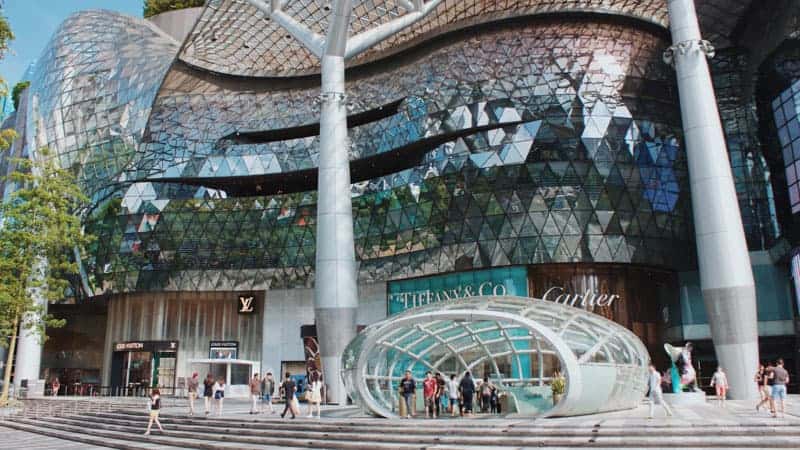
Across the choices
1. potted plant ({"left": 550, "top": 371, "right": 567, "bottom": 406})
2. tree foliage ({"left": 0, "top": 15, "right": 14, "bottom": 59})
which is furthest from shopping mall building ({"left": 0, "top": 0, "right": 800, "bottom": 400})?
tree foliage ({"left": 0, "top": 15, "right": 14, "bottom": 59})

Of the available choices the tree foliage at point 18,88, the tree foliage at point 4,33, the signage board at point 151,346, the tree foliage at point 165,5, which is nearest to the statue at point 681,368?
the tree foliage at point 4,33

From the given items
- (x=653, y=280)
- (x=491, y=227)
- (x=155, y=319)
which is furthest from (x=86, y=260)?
(x=653, y=280)

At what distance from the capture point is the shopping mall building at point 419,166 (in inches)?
1543

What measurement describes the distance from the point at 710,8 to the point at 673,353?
2859 centimetres

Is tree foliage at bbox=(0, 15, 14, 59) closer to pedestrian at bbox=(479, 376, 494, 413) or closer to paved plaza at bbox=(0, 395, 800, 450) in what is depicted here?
paved plaza at bbox=(0, 395, 800, 450)

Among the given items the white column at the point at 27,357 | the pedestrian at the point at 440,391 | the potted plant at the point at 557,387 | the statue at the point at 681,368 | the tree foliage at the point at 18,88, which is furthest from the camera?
the tree foliage at the point at 18,88

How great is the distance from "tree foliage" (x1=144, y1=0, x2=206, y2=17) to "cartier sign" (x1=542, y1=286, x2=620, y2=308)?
181 feet

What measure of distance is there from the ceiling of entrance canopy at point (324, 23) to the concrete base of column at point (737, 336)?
21.3 metres

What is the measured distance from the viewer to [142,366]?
51062mm

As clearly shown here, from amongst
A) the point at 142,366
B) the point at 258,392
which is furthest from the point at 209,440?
the point at 142,366

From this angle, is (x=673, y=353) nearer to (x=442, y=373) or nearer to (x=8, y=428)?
(x=442, y=373)

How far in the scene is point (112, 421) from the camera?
2466 cm

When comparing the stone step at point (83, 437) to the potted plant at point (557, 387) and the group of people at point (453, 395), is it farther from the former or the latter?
the potted plant at point (557, 387)

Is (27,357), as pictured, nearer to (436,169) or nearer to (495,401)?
(436,169)
